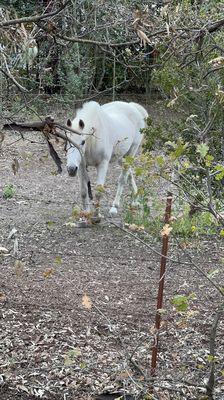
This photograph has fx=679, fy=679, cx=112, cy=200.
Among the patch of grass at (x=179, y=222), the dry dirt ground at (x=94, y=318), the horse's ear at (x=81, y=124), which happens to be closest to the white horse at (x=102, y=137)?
the horse's ear at (x=81, y=124)

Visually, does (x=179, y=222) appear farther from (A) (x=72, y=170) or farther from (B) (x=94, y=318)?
(B) (x=94, y=318)

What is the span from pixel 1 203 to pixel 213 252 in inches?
122

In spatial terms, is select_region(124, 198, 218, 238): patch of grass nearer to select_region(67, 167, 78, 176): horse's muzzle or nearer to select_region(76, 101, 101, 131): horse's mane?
select_region(67, 167, 78, 176): horse's muzzle

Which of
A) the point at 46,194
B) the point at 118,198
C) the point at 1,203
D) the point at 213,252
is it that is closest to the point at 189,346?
the point at 213,252

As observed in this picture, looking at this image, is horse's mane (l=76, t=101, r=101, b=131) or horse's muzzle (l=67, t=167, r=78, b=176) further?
horse's mane (l=76, t=101, r=101, b=131)

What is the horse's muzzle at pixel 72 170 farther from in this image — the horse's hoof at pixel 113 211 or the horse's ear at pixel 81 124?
the horse's hoof at pixel 113 211

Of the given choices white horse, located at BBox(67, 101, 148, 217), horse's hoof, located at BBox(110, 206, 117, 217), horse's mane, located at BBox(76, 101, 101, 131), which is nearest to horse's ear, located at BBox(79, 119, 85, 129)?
white horse, located at BBox(67, 101, 148, 217)

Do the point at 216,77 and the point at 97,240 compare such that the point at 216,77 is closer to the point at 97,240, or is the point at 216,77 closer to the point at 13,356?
the point at 97,240

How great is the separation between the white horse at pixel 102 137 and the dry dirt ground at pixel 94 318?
2.29 feet

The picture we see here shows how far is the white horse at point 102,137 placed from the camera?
6.99 m

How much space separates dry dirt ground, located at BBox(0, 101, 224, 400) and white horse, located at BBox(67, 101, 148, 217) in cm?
70

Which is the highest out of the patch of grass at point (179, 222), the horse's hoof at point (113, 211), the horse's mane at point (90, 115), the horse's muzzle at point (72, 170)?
the horse's mane at point (90, 115)

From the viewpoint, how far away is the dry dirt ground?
3771 millimetres

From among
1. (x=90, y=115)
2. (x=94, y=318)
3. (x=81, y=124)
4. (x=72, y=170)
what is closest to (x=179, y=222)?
(x=72, y=170)
